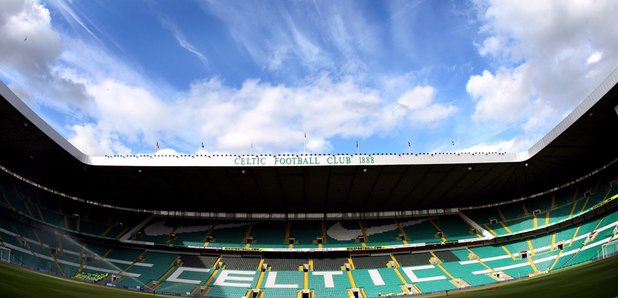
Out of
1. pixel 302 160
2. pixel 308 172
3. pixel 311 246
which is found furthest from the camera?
pixel 311 246

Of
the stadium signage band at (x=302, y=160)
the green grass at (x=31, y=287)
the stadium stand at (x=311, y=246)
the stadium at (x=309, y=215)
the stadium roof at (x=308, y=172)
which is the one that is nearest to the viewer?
the green grass at (x=31, y=287)

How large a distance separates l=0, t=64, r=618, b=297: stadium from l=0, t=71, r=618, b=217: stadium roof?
143 mm

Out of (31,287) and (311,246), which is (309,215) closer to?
(311,246)

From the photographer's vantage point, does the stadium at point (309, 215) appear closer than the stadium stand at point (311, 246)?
Yes

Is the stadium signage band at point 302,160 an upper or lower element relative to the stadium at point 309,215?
upper

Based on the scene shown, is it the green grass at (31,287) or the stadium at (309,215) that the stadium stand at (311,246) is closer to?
the stadium at (309,215)

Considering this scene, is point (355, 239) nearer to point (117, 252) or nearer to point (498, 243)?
point (498, 243)

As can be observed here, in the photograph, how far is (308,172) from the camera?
3381 cm

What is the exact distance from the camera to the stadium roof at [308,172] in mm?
28812

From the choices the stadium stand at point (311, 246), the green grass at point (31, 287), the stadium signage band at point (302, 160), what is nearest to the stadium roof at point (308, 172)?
the stadium signage band at point (302, 160)

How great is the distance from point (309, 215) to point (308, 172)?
12.5 m

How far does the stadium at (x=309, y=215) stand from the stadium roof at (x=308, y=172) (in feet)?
0.47

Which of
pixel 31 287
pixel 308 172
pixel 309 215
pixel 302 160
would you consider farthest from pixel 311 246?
pixel 31 287

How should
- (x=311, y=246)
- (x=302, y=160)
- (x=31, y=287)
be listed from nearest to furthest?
(x=31, y=287), (x=302, y=160), (x=311, y=246)
